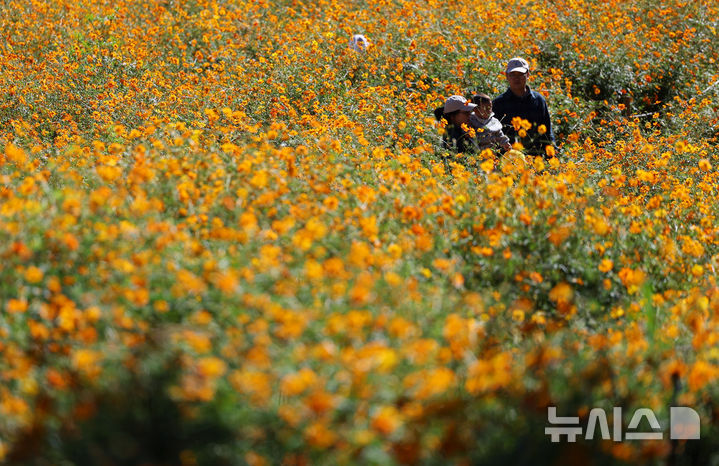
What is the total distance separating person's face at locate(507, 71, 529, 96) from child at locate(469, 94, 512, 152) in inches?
18.0

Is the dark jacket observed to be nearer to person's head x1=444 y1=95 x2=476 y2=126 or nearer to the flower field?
Result: person's head x1=444 y1=95 x2=476 y2=126

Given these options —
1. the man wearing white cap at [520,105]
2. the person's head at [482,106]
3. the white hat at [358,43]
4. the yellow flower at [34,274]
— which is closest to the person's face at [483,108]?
the person's head at [482,106]

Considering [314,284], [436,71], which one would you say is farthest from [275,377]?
[436,71]

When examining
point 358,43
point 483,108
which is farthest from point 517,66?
point 358,43

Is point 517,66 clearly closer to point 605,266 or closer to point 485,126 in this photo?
point 485,126

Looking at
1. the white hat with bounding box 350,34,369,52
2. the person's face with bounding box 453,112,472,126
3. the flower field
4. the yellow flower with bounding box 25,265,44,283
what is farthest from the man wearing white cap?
the yellow flower with bounding box 25,265,44,283

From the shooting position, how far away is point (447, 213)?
4.00 m

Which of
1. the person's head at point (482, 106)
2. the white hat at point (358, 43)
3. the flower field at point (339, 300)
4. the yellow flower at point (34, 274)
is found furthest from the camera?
the white hat at point (358, 43)

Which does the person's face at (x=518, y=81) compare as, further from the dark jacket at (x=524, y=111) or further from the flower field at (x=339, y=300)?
the flower field at (x=339, y=300)

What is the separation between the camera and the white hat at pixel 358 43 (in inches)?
351

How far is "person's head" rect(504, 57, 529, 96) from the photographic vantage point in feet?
22.0

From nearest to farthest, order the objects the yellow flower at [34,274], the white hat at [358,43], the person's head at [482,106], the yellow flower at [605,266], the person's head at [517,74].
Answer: the yellow flower at [34,274] → the yellow flower at [605,266] → the person's head at [482,106] → the person's head at [517,74] → the white hat at [358,43]

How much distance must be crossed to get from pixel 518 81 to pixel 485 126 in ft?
2.22

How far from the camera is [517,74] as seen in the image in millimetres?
6707
